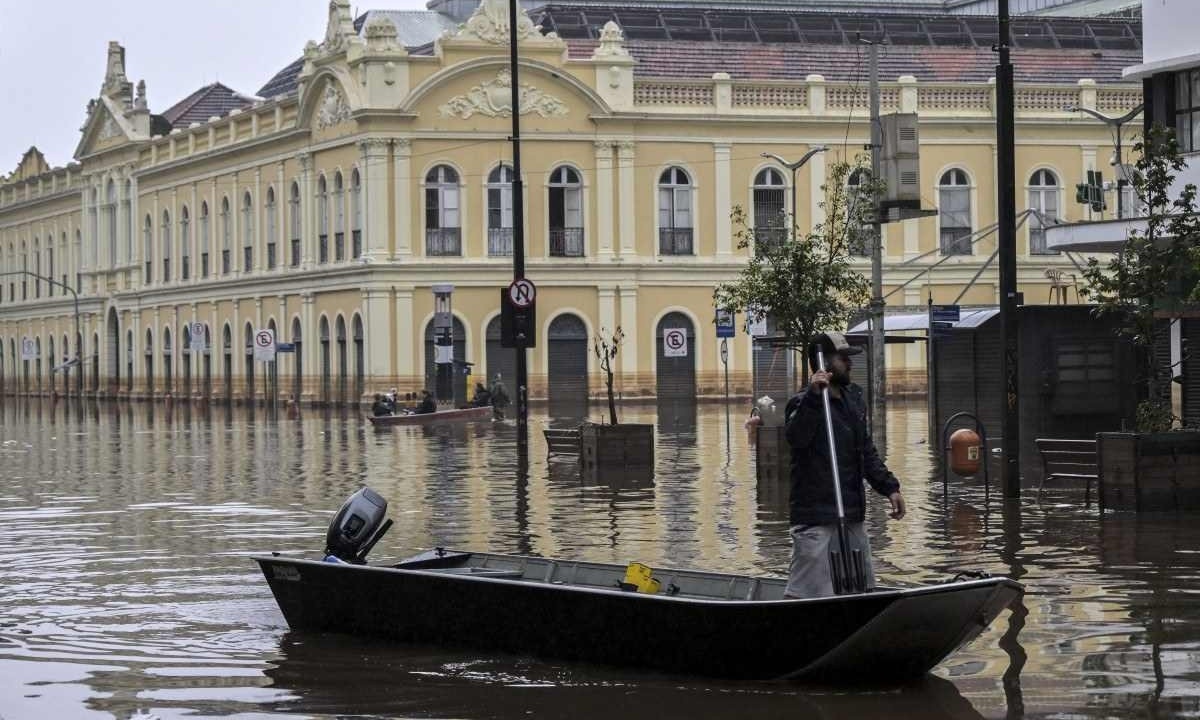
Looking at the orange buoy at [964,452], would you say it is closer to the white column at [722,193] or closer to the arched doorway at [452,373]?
the arched doorway at [452,373]

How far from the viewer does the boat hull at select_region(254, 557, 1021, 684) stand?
12.1 m

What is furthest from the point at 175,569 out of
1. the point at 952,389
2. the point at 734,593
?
the point at 952,389

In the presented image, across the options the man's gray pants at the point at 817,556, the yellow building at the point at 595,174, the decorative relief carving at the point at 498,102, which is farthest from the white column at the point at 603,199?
the man's gray pants at the point at 817,556

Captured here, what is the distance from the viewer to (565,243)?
73.1 meters

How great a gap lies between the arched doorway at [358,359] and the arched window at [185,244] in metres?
18.8

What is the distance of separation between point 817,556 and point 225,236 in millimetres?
74844

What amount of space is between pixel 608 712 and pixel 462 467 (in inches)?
927

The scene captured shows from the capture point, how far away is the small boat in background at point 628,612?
12.1 m

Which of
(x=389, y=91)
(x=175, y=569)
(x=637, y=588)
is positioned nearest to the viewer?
(x=637, y=588)

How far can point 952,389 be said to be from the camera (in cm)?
3684

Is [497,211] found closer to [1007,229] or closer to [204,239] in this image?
[204,239]

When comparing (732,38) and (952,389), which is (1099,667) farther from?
(732,38)

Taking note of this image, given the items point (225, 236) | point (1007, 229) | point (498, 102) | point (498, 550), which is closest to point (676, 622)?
point (498, 550)

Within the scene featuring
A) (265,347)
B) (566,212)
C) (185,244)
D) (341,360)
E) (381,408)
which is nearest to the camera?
(381,408)
